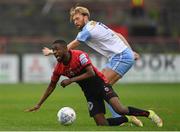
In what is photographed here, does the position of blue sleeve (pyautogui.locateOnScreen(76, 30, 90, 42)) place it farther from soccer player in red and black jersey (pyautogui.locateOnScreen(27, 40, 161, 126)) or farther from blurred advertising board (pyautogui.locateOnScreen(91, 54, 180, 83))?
blurred advertising board (pyautogui.locateOnScreen(91, 54, 180, 83))

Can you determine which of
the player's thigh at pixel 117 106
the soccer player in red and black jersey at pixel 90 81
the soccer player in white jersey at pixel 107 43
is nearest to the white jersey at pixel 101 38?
the soccer player in white jersey at pixel 107 43

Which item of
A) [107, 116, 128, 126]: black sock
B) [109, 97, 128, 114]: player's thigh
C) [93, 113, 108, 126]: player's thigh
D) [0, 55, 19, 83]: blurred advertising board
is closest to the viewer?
[109, 97, 128, 114]: player's thigh

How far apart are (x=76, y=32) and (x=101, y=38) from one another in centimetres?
3166

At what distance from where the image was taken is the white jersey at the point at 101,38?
579 inches

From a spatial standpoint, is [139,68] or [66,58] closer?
[66,58]

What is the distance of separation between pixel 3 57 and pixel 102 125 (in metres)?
21.8

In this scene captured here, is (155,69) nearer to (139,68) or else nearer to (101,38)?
(139,68)

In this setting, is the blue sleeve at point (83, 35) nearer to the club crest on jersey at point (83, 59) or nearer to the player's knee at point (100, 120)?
the club crest on jersey at point (83, 59)

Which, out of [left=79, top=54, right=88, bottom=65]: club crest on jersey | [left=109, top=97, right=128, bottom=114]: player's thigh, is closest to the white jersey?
[left=79, top=54, right=88, bottom=65]: club crest on jersey

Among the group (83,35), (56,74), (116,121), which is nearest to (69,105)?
(83,35)

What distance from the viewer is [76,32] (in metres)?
46.5

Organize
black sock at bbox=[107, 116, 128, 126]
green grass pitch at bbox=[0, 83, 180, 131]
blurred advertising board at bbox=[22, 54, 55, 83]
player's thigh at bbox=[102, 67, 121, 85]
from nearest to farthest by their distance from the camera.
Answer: green grass pitch at bbox=[0, 83, 180, 131] → black sock at bbox=[107, 116, 128, 126] → player's thigh at bbox=[102, 67, 121, 85] → blurred advertising board at bbox=[22, 54, 55, 83]

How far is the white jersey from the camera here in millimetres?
14695

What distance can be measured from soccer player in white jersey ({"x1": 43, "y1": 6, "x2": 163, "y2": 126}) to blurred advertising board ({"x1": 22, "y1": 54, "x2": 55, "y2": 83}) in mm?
20221
